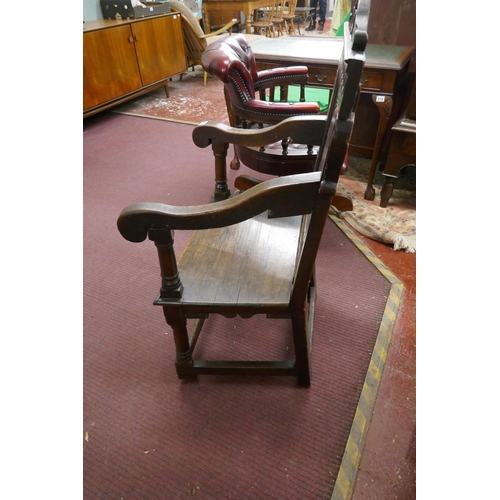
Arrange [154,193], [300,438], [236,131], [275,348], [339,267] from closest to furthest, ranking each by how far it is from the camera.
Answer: [300,438]
[236,131]
[275,348]
[339,267]
[154,193]

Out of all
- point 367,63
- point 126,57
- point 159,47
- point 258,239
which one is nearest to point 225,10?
point 159,47

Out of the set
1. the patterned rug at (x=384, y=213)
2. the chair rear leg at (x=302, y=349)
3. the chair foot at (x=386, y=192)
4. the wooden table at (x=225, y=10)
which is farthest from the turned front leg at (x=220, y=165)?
the wooden table at (x=225, y=10)

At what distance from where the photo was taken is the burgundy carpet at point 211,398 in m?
1.03

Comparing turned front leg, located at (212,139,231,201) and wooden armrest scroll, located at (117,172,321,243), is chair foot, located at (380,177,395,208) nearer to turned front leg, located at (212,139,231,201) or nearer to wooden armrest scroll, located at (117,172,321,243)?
turned front leg, located at (212,139,231,201)

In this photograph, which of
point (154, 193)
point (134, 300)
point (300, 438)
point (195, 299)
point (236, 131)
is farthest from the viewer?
point (154, 193)

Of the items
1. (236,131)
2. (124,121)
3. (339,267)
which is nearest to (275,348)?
(339,267)

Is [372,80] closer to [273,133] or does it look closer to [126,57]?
[273,133]

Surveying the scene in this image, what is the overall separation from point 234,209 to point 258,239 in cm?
38

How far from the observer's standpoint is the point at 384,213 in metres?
2.10

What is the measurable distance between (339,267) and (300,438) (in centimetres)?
84

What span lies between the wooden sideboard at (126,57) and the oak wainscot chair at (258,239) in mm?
2412

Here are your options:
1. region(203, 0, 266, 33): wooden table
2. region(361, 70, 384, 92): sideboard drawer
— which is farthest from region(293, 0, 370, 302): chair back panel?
region(203, 0, 266, 33): wooden table

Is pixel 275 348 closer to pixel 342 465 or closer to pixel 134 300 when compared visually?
pixel 342 465

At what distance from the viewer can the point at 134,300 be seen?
62.7 inches
